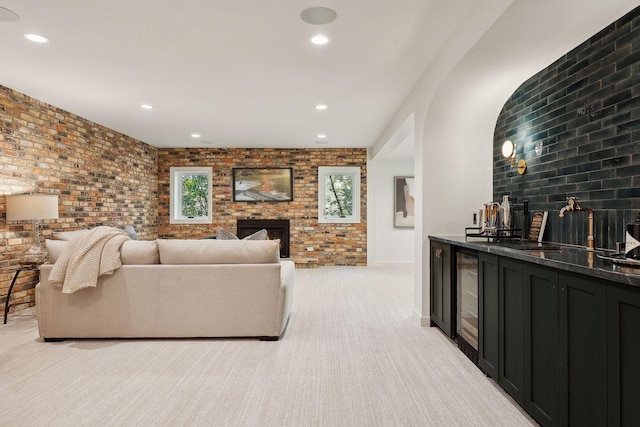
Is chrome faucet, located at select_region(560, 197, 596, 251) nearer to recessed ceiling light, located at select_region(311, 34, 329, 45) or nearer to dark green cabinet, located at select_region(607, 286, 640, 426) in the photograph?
dark green cabinet, located at select_region(607, 286, 640, 426)

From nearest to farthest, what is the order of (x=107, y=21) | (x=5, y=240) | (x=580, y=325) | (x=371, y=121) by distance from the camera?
(x=580, y=325), (x=107, y=21), (x=5, y=240), (x=371, y=121)

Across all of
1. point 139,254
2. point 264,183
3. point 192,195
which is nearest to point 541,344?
point 139,254

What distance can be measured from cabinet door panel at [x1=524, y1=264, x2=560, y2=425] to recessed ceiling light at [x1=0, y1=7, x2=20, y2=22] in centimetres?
371

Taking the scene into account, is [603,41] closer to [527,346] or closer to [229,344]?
[527,346]

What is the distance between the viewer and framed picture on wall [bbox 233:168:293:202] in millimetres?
8273

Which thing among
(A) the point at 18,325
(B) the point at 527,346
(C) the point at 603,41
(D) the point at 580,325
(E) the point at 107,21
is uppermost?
(E) the point at 107,21

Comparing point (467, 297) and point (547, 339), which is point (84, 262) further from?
point (547, 339)

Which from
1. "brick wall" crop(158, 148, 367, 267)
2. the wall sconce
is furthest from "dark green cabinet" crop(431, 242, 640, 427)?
"brick wall" crop(158, 148, 367, 267)

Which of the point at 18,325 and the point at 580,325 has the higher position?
the point at 580,325

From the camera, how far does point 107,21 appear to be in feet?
9.51

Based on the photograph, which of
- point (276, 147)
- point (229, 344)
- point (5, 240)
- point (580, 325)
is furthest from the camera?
Answer: point (276, 147)

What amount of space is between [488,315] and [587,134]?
1.37m

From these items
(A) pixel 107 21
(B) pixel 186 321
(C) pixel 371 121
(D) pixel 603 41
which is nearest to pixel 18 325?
(B) pixel 186 321

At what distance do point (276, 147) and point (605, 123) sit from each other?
253 inches
